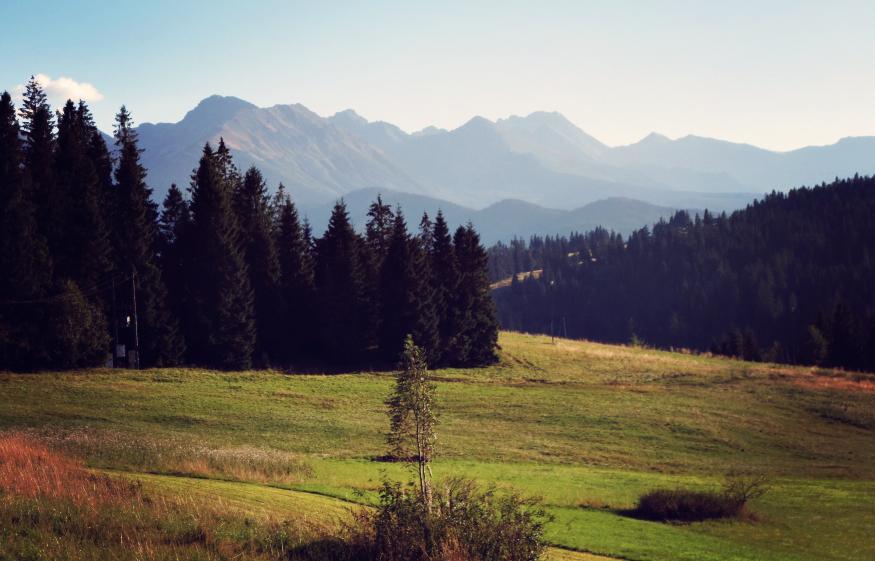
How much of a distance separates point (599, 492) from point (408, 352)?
656 inches

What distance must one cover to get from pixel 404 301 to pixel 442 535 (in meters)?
57.7

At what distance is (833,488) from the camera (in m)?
33.2

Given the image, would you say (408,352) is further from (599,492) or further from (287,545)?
(599,492)

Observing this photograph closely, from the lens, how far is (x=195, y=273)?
214 ft

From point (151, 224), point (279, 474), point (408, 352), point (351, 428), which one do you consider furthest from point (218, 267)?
→ point (408, 352)

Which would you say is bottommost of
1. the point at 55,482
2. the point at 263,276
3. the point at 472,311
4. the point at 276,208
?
the point at 55,482

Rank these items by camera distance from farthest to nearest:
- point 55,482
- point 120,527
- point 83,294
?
point 83,294 → point 55,482 → point 120,527

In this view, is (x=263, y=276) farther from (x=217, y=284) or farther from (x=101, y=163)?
(x=101, y=163)

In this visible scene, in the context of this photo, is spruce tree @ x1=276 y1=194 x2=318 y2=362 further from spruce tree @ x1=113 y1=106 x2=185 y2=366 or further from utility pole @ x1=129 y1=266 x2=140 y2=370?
utility pole @ x1=129 y1=266 x2=140 y2=370

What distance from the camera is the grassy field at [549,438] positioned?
2502cm

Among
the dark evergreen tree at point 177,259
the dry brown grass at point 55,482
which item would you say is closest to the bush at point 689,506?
the dry brown grass at point 55,482

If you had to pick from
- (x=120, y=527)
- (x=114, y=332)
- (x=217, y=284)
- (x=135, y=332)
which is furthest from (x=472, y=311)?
(x=120, y=527)

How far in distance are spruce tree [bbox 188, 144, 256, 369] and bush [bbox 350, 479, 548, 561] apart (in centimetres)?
5180

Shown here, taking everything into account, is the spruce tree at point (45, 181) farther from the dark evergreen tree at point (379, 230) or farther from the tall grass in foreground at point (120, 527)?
the tall grass in foreground at point (120, 527)
